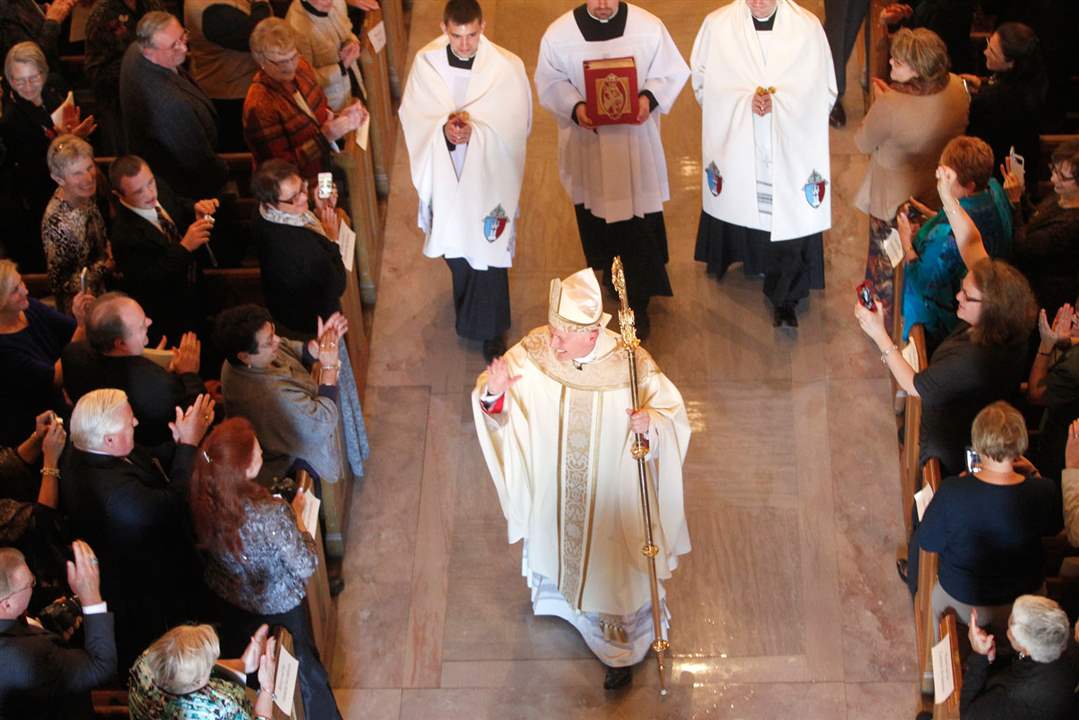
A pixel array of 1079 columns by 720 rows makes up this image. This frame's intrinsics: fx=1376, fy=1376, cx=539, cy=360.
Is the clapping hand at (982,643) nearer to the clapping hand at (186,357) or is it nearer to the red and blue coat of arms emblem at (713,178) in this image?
the red and blue coat of arms emblem at (713,178)

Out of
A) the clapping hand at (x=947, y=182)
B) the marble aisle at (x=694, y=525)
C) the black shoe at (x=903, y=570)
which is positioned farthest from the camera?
the black shoe at (x=903, y=570)

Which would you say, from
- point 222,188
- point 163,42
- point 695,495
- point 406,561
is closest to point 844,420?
point 695,495

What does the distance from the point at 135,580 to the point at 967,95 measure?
4.34 meters

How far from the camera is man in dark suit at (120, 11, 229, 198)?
20.9ft

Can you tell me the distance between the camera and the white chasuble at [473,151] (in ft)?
22.1

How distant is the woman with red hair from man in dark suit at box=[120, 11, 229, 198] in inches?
86.2

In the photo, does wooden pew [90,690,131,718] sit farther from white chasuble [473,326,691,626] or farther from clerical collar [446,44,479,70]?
clerical collar [446,44,479,70]

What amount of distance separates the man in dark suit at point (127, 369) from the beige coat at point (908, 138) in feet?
11.2

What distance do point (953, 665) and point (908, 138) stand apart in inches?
106

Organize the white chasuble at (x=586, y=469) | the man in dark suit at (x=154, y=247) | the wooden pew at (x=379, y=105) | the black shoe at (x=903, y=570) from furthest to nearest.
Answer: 1. the wooden pew at (x=379, y=105)
2. the black shoe at (x=903, y=570)
3. the man in dark suit at (x=154, y=247)
4. the white chasuble at (x=586, y=469)

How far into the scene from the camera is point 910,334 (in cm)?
607

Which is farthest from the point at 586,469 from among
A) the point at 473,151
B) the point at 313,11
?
the point at 313,11

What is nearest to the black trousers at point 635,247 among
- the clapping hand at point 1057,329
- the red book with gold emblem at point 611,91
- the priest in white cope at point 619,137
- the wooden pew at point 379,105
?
the priest in white cope at point 619,137

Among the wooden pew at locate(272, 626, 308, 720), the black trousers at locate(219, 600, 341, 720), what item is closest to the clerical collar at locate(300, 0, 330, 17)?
the black trousers at locate(219, 600, 341, 720)
